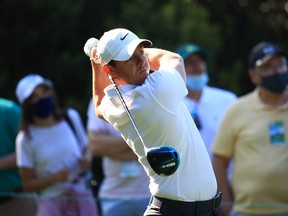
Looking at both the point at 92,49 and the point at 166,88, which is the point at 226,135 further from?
the point at 166,88

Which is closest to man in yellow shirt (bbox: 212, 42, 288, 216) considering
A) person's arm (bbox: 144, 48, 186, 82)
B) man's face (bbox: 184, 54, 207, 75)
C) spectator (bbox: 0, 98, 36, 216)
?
man's face (bbox: 184, 54, 207, 75)

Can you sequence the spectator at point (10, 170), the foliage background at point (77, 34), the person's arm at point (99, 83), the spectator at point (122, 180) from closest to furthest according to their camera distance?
the person's arm at point (99, 83) → the spectator at point (122, 180) → the spectator at point (10, 170) → the foliage background at point (77, 34)

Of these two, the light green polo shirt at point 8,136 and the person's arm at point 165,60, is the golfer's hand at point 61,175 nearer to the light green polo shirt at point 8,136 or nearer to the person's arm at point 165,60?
the light green polo shirt at point 8,136

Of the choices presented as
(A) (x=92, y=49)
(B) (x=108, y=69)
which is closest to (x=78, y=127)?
(A) (x=92, y=49)

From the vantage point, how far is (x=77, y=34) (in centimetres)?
1316

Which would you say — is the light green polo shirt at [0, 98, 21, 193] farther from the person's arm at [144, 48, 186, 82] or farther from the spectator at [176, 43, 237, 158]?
the person's arm at [144, 48, 186, 82]

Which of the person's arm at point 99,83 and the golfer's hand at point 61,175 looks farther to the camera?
the golfer's hand at point 61,175

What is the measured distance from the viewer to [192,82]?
29.4 feet

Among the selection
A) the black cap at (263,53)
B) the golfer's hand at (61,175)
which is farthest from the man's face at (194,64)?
the golfer's hand at (61,175)

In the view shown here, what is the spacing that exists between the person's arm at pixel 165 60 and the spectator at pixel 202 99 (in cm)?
226

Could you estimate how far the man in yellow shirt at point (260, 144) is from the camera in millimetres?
8086

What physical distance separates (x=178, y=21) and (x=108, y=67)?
756cm

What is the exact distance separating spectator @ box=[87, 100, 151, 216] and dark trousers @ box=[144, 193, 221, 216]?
256cm

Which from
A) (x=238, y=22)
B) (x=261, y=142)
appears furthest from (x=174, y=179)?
(x=238, y=22)
